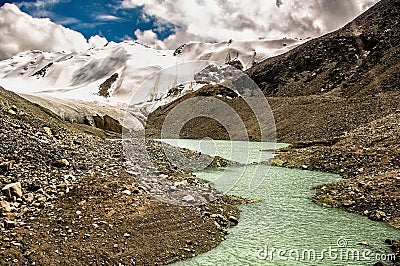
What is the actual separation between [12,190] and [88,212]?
A: 155 inches

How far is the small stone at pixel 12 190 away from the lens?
59.2ft

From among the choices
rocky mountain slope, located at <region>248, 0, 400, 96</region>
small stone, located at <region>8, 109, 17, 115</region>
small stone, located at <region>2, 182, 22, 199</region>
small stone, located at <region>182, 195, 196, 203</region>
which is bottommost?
small stone, located at <region>2, 182, 22, 199</region>

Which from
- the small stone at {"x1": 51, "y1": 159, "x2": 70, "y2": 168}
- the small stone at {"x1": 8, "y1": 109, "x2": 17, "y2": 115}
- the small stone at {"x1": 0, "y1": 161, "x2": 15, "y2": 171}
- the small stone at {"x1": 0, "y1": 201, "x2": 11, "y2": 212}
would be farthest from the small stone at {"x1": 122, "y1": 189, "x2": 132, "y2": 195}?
the small stone at {"x1": 8, "y1": 109, "x2": 17, "y2": 115}

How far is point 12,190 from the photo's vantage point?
721 inches

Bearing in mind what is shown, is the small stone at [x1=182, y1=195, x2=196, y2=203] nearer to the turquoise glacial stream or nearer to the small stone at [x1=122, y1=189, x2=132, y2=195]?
the turquoise glacial stream

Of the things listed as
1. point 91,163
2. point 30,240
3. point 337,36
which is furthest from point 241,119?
point 30,240

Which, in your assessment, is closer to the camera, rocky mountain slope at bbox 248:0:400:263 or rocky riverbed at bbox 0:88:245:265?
rocky riverbed at bbox 0:88:245:265

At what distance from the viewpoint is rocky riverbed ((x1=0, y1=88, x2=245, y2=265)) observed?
15539 millimetres

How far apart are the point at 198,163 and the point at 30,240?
29.0 metres

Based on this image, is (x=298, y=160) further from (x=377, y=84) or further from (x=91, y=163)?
(x=377, y=84)

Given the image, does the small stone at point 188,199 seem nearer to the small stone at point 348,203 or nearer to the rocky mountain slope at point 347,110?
the rocky mountain slope at point 347,110

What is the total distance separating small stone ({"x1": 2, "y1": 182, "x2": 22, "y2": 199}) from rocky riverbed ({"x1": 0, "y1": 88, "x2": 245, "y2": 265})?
5cm

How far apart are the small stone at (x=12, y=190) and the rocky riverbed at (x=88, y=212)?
0.16ft

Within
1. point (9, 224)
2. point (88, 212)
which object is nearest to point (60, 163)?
point (88, 212)
